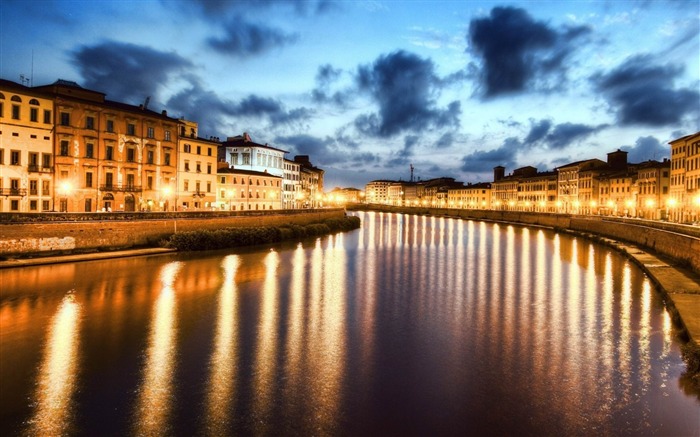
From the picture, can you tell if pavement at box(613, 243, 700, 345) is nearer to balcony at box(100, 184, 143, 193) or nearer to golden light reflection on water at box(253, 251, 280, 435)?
golden light reflection on water at box(253, 251, 280, 435)

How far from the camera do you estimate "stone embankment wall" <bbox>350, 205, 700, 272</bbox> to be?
27.4 meters

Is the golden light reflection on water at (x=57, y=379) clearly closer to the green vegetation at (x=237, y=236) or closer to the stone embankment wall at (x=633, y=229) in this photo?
the green vegetation at (x=237, y=236)

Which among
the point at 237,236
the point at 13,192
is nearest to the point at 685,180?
the point at 237,236

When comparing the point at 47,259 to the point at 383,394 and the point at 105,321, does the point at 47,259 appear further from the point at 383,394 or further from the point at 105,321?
the point at 383,394

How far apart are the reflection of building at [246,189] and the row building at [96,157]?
0.58 feet

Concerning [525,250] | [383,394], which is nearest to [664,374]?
[383,394]

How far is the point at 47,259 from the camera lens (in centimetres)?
2622

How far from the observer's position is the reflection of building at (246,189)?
53.2 m

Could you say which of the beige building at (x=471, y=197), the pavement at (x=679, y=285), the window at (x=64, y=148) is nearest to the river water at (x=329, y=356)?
the pavement at (x=679, y=285)

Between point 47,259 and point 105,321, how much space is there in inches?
541

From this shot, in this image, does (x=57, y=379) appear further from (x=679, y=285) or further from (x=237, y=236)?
(x=237, y=236)

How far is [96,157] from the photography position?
3766 centimetres

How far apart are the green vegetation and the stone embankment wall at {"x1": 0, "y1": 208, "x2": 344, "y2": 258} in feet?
4.42

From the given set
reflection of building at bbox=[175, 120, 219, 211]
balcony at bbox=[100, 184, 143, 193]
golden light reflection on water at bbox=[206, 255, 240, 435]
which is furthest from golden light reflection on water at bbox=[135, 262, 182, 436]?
reflection of building at bbox=[175, 120, 219, 211]
